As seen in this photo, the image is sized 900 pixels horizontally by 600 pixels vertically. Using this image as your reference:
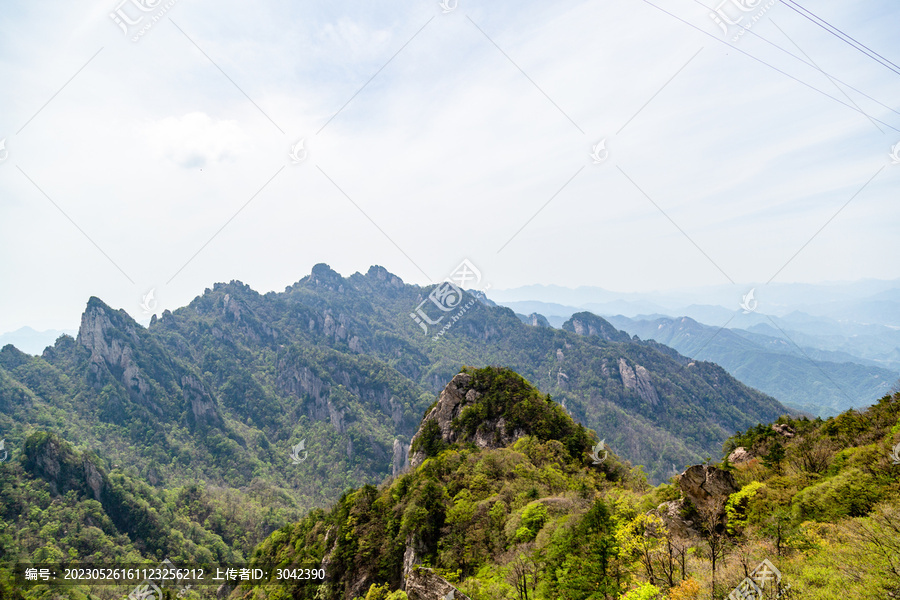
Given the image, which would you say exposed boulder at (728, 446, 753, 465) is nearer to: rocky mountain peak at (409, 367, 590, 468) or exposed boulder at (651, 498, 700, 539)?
exposed boulder at (651, 498, 700, 539)

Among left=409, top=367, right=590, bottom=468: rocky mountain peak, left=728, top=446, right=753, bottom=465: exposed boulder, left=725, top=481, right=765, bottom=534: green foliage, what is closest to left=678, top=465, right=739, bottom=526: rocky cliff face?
left=725, top=481, right=765, bottom=534: green foliage

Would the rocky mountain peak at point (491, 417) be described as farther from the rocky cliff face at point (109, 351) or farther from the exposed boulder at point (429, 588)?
the rocky cliff face at point (109, 351)

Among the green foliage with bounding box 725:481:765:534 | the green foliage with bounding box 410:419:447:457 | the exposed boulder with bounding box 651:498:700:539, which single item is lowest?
the exposed boulder with bounding box 651:498:700:539

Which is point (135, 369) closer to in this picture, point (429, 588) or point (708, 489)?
point (429, 588)

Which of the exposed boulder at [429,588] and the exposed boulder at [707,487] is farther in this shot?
the exposed boulder at [707,487]

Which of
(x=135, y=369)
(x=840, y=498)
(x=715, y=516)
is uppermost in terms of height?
(x=135, y=369)

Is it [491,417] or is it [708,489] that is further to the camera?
[491,417]

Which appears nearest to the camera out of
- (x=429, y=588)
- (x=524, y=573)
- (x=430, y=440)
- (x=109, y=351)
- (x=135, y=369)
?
(x=429, y=588)

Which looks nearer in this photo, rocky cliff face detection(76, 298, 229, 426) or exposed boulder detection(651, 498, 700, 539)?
exposed boulder detection(651, 498, 700, 539)

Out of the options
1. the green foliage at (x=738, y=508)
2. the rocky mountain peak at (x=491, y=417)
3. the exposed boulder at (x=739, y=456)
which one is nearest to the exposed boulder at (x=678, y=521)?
the green foliage at (x=738, y=508)

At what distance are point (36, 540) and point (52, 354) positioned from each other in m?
154

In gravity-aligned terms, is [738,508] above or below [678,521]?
above

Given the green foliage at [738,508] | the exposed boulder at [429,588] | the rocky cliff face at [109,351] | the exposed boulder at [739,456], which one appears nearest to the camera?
the exposed boulder at [429,588]


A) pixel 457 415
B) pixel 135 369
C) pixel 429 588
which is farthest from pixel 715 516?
pixel 135 369
